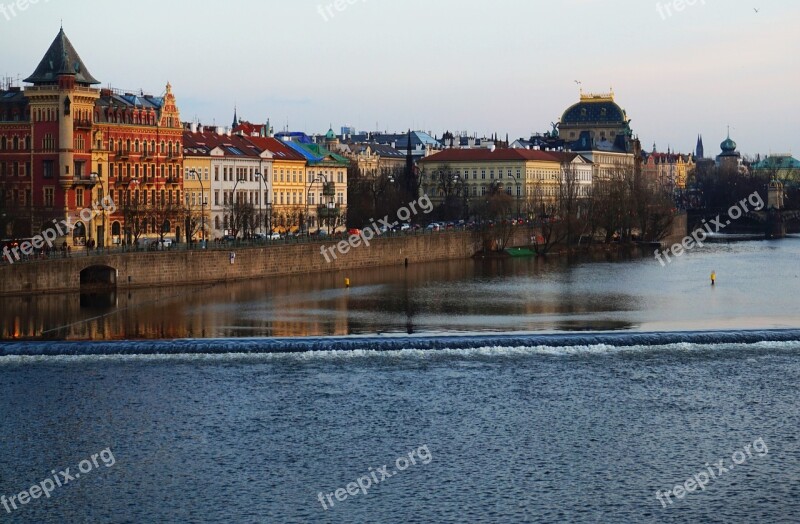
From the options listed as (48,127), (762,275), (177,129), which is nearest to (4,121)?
(48,127)

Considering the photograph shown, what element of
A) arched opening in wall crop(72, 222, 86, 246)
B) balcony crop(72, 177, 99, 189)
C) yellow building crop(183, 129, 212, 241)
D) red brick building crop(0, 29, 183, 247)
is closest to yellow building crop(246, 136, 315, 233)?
yellow building crop(183, 129, 212, 241)

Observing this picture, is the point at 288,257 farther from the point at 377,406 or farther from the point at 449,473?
the point at 449,473

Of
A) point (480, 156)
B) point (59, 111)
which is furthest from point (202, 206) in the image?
point (480, 156)

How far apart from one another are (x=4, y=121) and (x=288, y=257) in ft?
50.1

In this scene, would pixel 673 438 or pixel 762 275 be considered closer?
pixel 673 438

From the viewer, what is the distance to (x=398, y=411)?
34.0 meters

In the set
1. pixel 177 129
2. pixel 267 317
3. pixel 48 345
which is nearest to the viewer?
pixel 48 345

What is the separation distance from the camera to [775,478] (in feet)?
93.3

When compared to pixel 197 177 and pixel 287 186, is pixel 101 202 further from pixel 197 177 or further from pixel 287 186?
pixel 287 186
